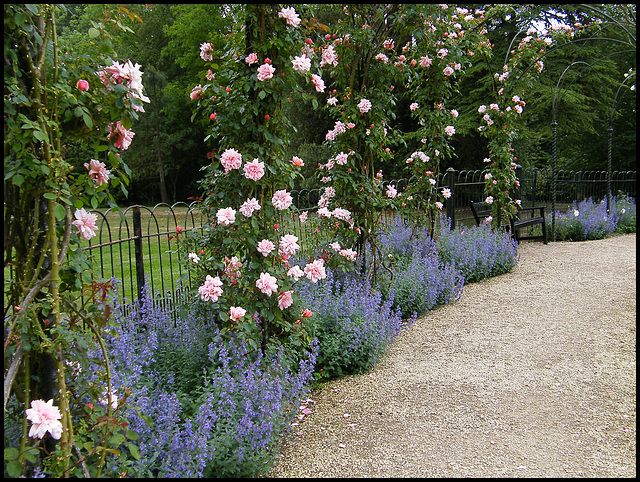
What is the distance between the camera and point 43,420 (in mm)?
1638

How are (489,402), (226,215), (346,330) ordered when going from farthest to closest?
(346,330) < (489,402) < (226,215)

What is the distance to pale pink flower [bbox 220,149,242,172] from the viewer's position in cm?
288

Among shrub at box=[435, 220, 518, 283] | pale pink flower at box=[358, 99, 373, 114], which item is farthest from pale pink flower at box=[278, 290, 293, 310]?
shrub at box=[435, 220, 518, 283]

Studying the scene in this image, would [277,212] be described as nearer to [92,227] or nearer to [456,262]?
[92,227]

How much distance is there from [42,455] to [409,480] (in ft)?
5.08

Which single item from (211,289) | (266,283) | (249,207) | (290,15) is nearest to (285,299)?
(266,283)

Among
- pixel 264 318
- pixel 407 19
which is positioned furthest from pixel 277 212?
pixel 407 19

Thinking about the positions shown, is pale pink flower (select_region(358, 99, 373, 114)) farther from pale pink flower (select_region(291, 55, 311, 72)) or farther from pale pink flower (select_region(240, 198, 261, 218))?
pale pink flower (select_region(240, 198, 261, 218))

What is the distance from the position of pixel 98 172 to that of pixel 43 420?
91cm

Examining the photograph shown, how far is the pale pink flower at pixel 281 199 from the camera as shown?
3000 mm

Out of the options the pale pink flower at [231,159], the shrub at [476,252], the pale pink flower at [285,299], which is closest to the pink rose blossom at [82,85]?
the pale pink flower at [231,159]

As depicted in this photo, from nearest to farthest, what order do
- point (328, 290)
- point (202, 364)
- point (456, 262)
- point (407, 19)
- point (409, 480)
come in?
point (409, 480) → point (202, 364) → point (328, 290) → point (407, 19) → point (456, 262)

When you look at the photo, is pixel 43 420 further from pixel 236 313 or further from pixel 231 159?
pixel 231 159

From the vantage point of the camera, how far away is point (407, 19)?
4645 millimetres
